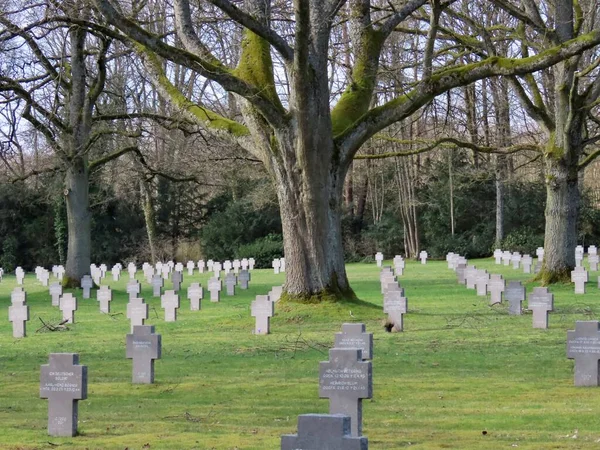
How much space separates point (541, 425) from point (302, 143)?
37.9 ft

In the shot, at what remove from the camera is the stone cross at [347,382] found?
30.0 feet

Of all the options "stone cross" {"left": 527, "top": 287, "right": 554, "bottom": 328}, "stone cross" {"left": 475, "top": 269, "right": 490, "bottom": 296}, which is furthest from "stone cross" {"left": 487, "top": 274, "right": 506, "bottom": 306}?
"stone cross" {"left": 527, "top": 287, "right": 554, "bottom": 328}

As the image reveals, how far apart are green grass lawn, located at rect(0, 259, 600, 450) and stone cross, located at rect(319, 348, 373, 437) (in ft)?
1.23

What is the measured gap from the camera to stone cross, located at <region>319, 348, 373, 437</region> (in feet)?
30.0

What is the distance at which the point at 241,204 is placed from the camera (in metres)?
57.5

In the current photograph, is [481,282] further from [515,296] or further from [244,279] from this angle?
[244,279]

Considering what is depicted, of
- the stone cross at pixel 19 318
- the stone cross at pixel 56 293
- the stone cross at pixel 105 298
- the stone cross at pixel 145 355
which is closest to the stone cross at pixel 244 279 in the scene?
the stone cross at pixel 56 293

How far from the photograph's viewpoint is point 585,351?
12031mm

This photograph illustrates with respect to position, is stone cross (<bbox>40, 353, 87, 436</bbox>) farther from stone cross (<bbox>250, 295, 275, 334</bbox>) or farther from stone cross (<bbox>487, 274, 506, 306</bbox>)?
stone cross (<bbox>487, 274, 506, 306</bbox>)

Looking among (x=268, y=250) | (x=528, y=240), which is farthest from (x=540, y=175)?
(x=268, y=250)

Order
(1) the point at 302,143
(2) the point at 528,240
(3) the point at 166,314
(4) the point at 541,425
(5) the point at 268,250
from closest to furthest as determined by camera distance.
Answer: (4) the point at 541,425
(1) the point at 302,143
(3) the point at 166,314
(2) the point at 528,240
(5) the point at 268,250

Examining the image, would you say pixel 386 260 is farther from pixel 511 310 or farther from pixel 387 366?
pixel 387 366

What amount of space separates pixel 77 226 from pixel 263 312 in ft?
54.4

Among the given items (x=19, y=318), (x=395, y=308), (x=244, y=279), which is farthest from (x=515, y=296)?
(x=244, y=279)
